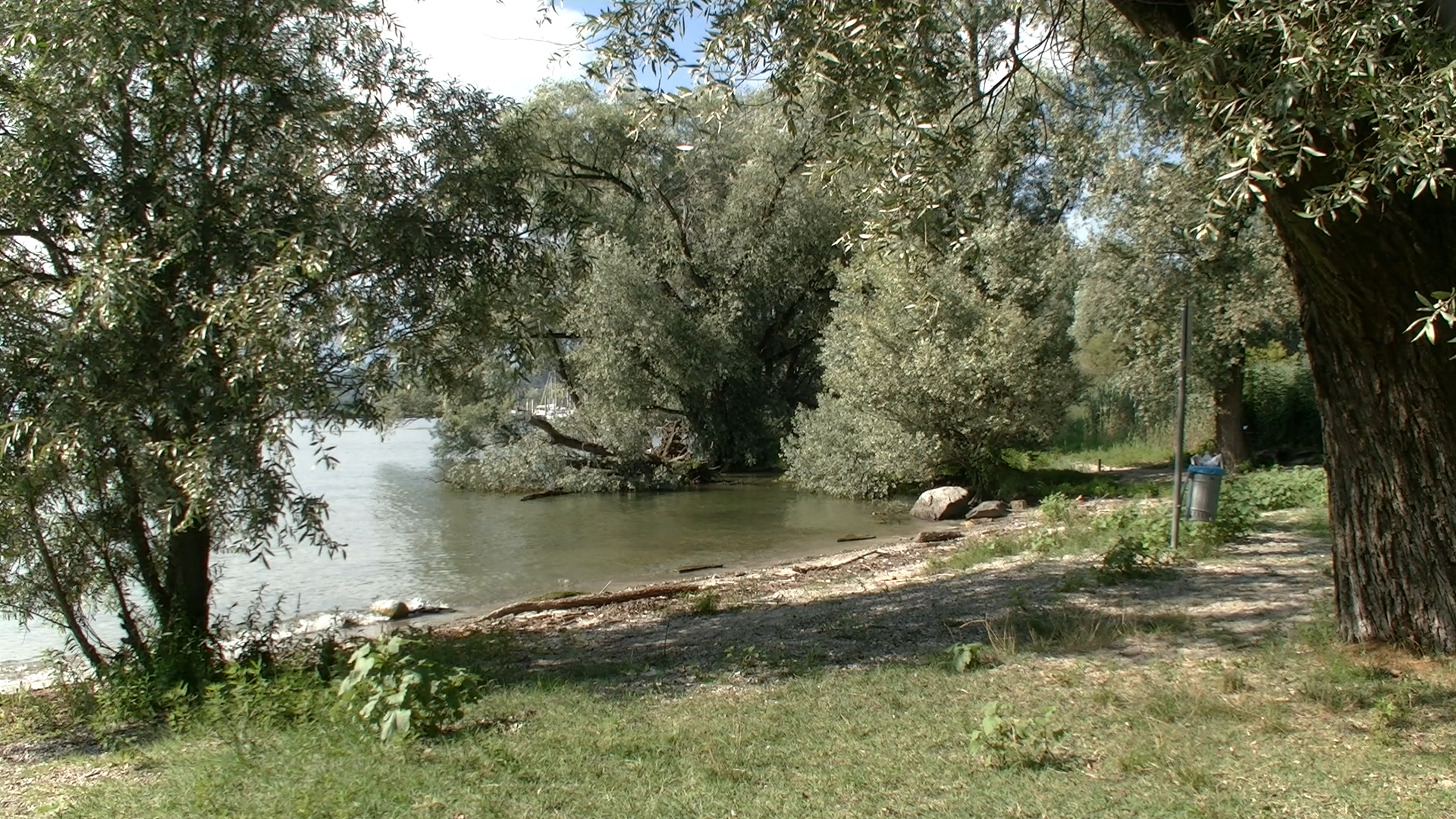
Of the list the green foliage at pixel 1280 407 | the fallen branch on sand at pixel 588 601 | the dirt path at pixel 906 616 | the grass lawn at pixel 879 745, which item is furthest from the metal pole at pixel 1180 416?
the green foliage at pixel 1280 407

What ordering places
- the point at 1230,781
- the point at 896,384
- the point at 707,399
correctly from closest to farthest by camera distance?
the point at 1230,781 < the point at 896,384 < the point at 707,399

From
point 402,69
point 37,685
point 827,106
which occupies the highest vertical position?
point 402,69

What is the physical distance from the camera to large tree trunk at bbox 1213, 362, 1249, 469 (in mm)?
20078

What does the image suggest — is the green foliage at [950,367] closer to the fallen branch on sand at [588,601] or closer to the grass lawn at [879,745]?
the fallen branch on sand at [588,601]

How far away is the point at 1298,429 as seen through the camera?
22562 mm

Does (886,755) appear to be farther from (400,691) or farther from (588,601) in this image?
(588,601)

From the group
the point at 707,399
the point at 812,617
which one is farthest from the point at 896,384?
the point at 812,617

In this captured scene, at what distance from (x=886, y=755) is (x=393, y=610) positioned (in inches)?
364

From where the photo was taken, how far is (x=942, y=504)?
66.8 feet

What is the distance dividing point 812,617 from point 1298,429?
17265mm

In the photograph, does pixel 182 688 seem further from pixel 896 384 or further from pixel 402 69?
pixel 896 384

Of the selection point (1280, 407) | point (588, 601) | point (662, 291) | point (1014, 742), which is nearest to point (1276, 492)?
point (588, 601)

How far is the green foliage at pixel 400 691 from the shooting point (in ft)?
17.9

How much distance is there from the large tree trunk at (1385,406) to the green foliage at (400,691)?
4933 mm
